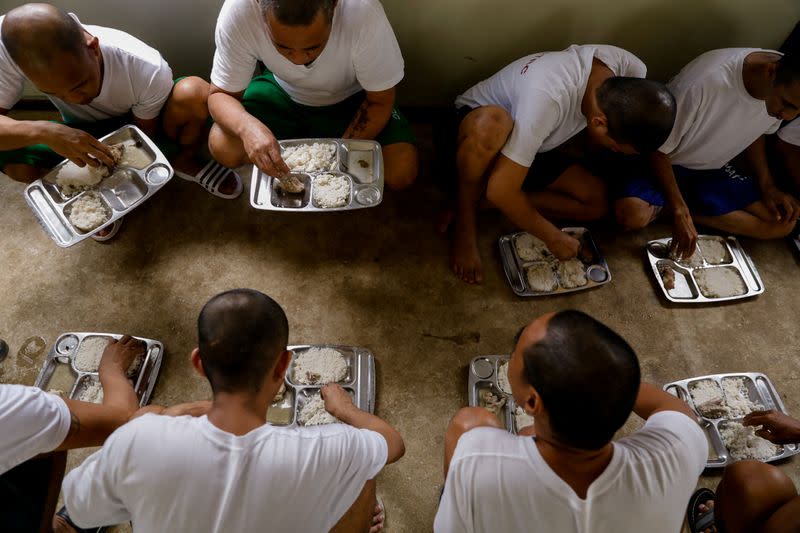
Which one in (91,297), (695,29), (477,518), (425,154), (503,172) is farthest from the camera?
(425,154)

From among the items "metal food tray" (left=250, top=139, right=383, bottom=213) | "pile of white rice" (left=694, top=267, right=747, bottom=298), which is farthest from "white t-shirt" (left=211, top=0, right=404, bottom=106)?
"pile of white rice" (left=694, top=267, right=747, bottom=298)

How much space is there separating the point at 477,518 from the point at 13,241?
226 cm

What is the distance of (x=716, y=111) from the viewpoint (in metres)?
2.04

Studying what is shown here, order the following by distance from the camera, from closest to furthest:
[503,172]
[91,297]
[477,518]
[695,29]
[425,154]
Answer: [477,518] → [503,172] → [91,297] → [695,29] → [425,154]

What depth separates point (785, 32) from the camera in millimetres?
2387

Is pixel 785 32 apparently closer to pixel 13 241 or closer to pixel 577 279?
pixel 577 279

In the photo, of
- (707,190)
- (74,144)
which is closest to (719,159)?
(707,190)

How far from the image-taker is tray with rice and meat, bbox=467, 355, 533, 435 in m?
1.86

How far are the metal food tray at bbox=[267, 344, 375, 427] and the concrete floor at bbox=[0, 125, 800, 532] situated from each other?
89 millimetres

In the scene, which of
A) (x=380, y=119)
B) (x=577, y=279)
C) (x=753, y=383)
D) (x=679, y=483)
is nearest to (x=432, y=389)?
(x=577, y=279)

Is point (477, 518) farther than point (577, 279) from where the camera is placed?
No

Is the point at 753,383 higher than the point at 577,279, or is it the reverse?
the point at 577,279

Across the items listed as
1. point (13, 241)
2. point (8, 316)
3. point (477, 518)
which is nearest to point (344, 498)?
point (477, 518)

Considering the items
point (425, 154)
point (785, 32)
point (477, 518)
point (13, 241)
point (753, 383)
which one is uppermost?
point (785, 32)
